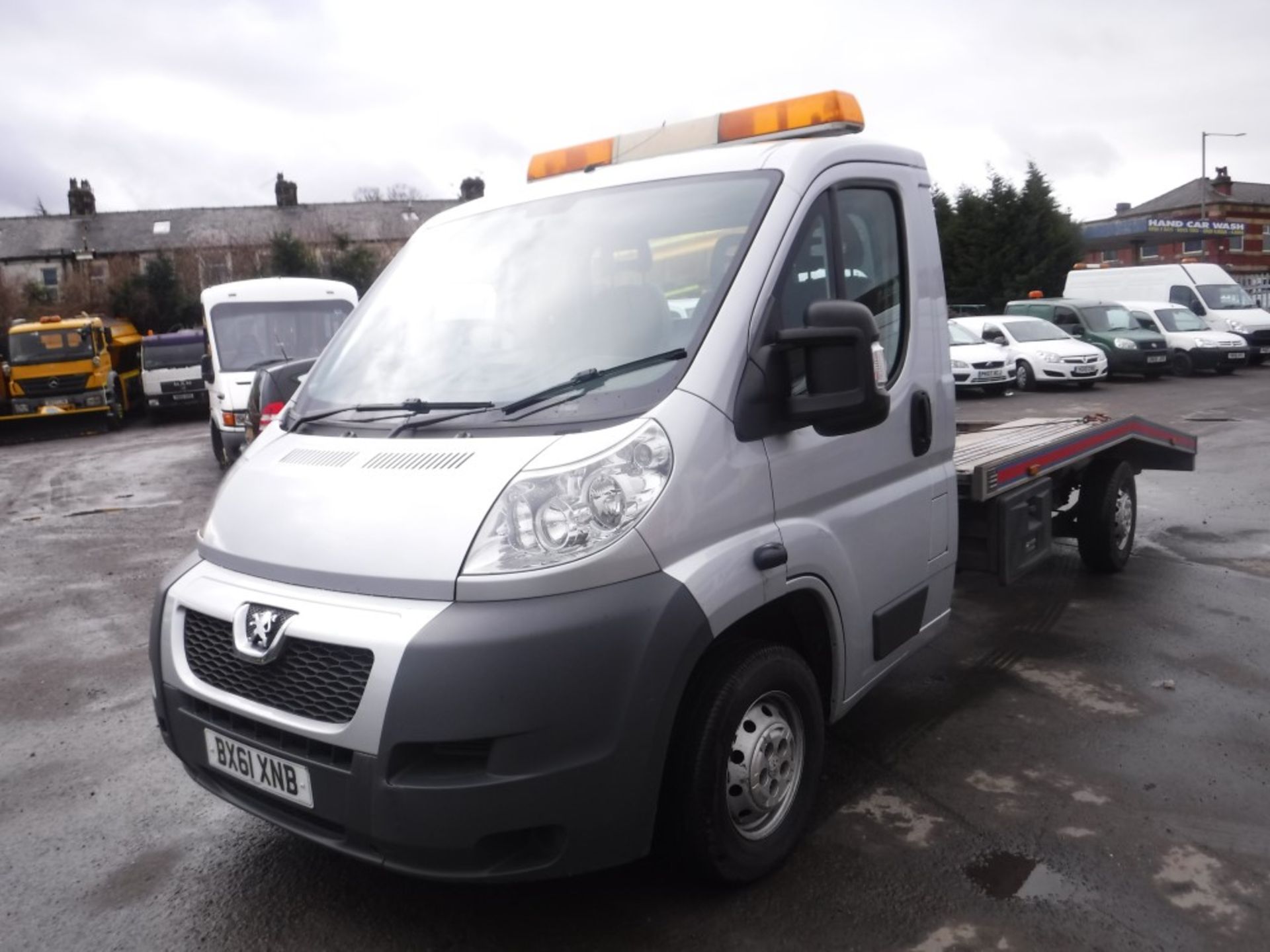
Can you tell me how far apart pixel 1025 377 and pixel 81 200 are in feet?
173

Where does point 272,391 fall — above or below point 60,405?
above

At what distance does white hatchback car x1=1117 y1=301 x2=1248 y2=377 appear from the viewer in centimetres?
2283

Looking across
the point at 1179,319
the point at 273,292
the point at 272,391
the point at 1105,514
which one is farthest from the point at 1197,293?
the point at 272,391

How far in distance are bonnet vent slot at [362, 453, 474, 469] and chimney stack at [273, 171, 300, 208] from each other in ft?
197

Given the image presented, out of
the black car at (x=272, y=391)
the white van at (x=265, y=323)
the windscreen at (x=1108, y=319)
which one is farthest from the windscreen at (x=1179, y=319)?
the black car at (x=272, y=391)

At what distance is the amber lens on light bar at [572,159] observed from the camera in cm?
446

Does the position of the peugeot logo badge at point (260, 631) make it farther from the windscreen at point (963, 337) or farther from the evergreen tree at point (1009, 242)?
the evergreen tree at point (1009, 242)

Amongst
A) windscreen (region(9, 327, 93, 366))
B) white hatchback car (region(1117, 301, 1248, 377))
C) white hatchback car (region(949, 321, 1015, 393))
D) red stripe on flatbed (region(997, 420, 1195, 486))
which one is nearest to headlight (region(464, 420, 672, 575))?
red stripe on flatbed (region(997, 420, 1195, 486))

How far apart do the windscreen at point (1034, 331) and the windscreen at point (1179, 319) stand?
345 cm

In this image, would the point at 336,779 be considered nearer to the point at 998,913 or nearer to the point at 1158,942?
the point at 998,913

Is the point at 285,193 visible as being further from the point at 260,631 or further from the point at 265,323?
the point at 260,631

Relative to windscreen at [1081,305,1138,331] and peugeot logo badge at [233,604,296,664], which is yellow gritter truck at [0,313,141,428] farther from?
peugeot logo badge at [233,604,296,664]

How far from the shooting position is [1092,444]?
243 inches

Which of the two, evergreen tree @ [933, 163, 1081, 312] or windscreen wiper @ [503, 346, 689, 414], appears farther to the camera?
evergreen tree @ [933, 163, 1081, 312]
